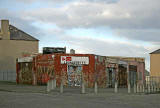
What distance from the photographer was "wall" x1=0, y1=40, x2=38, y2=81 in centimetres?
6378

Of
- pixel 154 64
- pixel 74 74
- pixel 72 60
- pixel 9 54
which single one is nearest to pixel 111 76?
pixel 74 74

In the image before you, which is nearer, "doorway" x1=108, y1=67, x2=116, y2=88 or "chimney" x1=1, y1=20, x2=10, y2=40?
"doorway" x1=108, y1=67, x2=116, y2=88

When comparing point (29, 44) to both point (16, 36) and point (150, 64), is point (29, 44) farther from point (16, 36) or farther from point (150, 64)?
point (150, 64)

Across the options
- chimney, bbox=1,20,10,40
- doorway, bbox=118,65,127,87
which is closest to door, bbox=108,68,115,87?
doorway, bbox=118,65,127,87

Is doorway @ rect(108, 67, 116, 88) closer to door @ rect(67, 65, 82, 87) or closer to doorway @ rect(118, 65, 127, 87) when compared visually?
doorway @ rect(118, 65, 127, 87)

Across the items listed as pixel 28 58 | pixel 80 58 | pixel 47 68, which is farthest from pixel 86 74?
pixel 28 58

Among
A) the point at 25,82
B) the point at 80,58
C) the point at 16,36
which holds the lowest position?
the point at 25,82

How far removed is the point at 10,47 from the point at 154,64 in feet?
96.4

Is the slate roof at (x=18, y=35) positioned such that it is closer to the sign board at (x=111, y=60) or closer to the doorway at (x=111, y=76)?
the sign board at (x=111, y=60)

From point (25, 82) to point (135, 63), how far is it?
19.2 m

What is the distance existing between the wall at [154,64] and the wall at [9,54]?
25575mm

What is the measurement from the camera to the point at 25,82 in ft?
160

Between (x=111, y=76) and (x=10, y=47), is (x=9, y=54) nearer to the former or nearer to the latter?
(x=10, y=47)

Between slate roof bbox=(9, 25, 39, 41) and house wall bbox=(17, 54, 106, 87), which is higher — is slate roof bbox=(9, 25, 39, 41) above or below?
above
